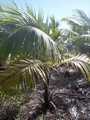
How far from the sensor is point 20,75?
13.2 feet

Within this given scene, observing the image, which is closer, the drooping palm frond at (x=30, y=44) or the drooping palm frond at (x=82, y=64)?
the drooping palm frond at (x=30, y=44)

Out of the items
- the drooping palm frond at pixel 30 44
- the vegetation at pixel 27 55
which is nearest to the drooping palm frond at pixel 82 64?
the vegetation at pixel 27 55

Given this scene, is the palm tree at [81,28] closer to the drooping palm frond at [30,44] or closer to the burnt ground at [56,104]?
the burnt ground at [56,104]

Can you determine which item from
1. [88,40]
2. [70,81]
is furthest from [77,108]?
[88,40]

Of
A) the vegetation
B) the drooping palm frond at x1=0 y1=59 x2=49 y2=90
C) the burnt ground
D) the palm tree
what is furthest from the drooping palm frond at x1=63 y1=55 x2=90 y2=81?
the palm tree

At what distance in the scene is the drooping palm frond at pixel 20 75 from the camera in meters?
3.97

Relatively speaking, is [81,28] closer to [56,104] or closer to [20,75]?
[56,104]

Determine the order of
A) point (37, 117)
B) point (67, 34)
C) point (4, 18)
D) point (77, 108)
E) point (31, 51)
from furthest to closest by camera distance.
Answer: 1. point (67, 34)
2. point (77, 108)
3. point (37, 117)
4. point (4, 18)
5. point (31, 51)

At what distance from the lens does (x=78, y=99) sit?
6520 mm

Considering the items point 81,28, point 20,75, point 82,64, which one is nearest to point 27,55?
point 20,75

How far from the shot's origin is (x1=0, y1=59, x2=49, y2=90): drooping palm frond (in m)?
3.97

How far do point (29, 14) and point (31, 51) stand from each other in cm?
118

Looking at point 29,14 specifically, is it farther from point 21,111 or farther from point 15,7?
point 21,111

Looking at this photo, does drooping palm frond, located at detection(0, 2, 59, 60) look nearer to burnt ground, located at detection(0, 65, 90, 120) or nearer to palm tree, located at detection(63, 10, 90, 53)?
burnt ground, located at detection(0, 65, 90, 120)
